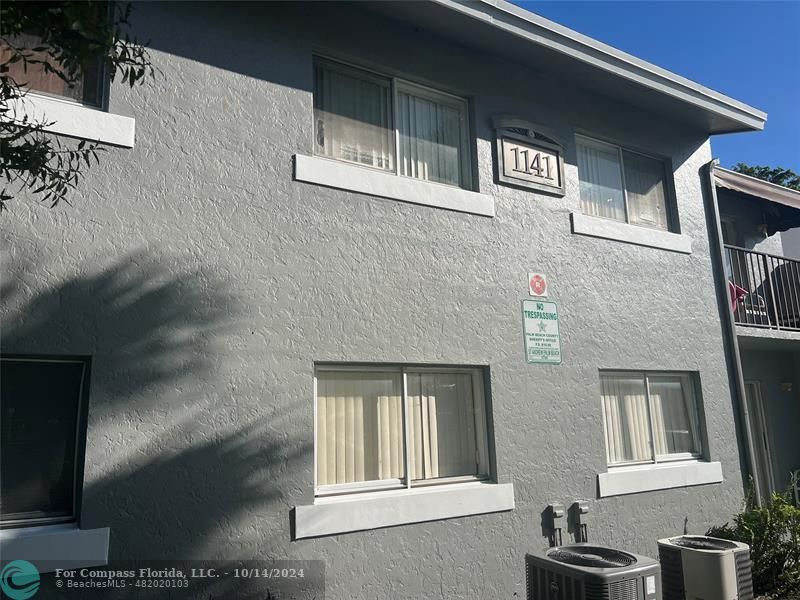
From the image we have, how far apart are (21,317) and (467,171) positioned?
450cm

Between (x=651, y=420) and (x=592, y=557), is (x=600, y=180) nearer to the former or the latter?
(x=651, y=420)

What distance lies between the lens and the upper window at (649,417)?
7344mm

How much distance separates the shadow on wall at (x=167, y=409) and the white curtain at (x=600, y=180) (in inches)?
190

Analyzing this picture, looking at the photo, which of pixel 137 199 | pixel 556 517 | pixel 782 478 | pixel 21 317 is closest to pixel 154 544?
pixel 21 317

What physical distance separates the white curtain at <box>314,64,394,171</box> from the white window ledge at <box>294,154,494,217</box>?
→ 23cm

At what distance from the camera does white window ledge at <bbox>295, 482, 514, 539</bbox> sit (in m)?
5.09

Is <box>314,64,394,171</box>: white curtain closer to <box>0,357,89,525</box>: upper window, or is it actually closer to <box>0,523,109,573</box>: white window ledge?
<box>0,357,89,525</box>: upper window

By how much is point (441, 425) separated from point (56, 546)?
3.34m

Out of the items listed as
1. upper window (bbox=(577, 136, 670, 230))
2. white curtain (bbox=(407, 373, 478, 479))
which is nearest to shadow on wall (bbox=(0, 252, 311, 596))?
white curtain (bbox=(407, 373, 478, 479))

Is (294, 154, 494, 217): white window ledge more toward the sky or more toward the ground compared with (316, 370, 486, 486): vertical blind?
more toward the sky

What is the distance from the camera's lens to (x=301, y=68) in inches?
234

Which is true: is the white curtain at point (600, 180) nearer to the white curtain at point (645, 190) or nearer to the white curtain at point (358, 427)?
the white curtain at point (645, 190)

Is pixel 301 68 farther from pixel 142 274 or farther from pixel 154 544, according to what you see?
pixel 154 544

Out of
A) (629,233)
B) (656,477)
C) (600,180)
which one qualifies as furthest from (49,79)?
(656,477)
